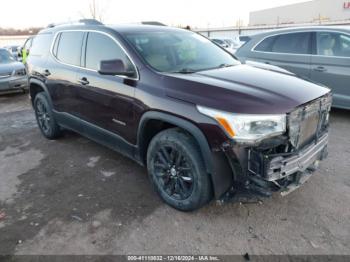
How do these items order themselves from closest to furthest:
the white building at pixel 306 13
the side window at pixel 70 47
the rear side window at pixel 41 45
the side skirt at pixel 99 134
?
the side skirt at pixel 99 134 → the side window at pixel 70 47 → the rear side window at pixel 41 45 → the white building at pixel 306 13

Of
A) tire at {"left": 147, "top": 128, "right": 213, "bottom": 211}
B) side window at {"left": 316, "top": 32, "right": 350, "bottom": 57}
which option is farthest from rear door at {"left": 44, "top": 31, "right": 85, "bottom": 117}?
side window at {"left": 316, "top": 32, "right": 350, "bottom": 57}

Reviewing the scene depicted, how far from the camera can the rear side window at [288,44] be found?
579 cm

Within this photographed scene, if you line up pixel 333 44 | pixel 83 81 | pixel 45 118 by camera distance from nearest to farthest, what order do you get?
1. pixel 83 81
2. pixel 45 118
3. pixel 333 44

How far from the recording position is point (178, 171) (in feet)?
9.39

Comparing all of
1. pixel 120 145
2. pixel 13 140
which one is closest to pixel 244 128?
pixel 120 145

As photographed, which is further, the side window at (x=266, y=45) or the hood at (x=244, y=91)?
the side window at (x=266, y=45)

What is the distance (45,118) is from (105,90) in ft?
7.30

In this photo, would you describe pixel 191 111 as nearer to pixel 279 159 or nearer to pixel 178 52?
pixel 279 159

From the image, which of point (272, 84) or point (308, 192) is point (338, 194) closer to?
point (308, 192)

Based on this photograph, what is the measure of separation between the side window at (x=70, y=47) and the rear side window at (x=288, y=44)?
4032mm

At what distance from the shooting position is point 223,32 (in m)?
36.4

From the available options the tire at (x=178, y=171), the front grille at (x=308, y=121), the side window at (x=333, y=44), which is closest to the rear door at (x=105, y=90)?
the tire at (x=178, y=171)

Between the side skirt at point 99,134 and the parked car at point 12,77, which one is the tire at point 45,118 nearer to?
the side skirt at point 99,134

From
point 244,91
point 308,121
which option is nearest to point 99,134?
point 244,91
